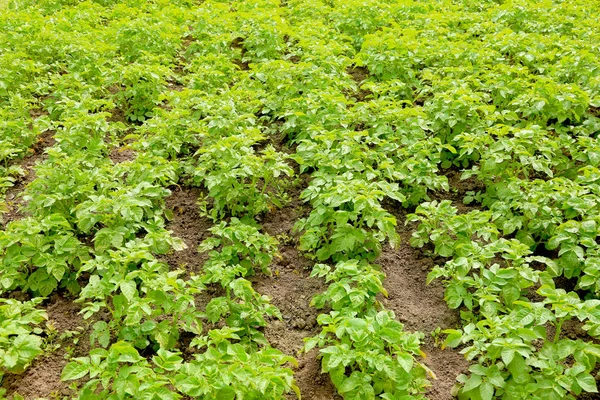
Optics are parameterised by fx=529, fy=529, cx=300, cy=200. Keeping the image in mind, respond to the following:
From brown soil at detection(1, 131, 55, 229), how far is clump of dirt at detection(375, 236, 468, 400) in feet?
10.8

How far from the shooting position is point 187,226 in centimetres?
500

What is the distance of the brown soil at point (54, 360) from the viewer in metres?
3.44

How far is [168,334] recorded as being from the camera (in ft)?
11.6

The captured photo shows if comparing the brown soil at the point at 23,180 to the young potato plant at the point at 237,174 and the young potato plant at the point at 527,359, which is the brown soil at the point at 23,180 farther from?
the young potato plant at the point at 527,359

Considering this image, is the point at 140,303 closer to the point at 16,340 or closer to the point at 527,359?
the point at 16,340

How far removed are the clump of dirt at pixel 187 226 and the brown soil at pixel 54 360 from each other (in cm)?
89

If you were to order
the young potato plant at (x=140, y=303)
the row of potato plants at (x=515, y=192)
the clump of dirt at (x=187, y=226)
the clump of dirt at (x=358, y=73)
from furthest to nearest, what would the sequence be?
1. the clump of dirt at (x=358, y=73)
2. the clump of dirt at (x=187, y=226)
3. the young potato plant at (x=140, y=303)
4. the row of potato plants at (x=515, y=192)

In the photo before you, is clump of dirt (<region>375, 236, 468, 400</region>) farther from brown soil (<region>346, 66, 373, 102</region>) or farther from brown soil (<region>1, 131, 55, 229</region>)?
brown soil (<region>1, 131, 55, 229</region>)

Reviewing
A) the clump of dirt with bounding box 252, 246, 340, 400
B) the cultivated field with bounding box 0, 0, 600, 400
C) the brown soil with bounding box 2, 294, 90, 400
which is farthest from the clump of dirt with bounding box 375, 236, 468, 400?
the brown soil with bounding box 2, 294, 90, 400

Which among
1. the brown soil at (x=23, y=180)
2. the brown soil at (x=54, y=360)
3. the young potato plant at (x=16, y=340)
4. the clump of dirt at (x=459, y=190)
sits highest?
the young potato plant at (x=16, y=340)

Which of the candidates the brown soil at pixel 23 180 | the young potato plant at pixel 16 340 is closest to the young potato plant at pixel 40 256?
the young potato plant at pixel 16 340

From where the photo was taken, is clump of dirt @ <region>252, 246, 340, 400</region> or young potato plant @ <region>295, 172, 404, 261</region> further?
young potato plant @ <region>295, 172, 404, 261</region>

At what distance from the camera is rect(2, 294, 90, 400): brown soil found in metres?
3.44

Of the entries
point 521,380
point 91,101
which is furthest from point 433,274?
point 91,101
